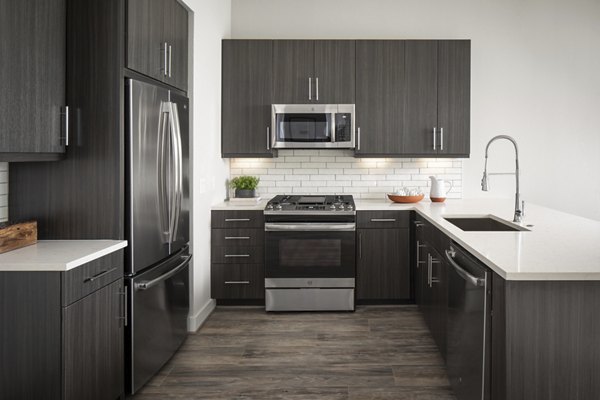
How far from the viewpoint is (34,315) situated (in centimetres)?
231

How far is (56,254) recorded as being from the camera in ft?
8.22

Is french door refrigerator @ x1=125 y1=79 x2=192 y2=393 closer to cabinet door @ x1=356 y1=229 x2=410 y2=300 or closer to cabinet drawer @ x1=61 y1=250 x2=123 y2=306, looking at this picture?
cabinet drawer @ x1=61 y1=250 x2=123 y2=306

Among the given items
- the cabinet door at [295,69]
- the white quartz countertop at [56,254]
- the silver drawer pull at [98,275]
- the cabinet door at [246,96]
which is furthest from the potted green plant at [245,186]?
the silver drawer pull at [98,275]

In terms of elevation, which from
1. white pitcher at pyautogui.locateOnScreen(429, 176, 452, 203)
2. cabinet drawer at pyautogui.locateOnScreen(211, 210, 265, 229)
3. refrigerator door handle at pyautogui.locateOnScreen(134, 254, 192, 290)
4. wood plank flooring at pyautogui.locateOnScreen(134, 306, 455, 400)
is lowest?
wood plank flooring at pyautogui.locateOnScreen(134, 306, 455, 400)

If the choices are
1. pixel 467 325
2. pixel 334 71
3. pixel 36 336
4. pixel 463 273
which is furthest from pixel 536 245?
pixel 334 71

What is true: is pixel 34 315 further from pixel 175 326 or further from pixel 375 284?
pixel 375 284

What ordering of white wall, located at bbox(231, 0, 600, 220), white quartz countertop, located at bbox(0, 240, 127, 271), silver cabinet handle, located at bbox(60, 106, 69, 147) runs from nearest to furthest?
white quartz countertop, located at bbox(0, 240, 127, 271)
silver cabinet handle, located at bbox(60, 106, 69, 147)
white wall, located at bbox(231, 0, 600, 220)

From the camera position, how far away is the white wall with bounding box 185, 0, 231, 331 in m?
4.24

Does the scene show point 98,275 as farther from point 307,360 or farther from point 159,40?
point 307,360

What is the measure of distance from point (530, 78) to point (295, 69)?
2.27 meters

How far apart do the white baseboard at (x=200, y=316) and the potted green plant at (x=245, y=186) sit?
3.34 feet

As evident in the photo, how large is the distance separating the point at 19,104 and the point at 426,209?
310 cm

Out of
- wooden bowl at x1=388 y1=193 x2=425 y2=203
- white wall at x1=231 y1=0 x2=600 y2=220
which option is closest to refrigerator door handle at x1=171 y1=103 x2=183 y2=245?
wooden bowl at x1=388 y1=193 x2=425 y2=203

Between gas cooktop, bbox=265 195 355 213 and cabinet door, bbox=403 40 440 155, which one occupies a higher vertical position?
cabinet door, bbox=403 40 440 155
